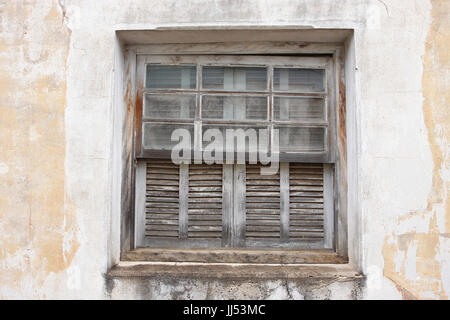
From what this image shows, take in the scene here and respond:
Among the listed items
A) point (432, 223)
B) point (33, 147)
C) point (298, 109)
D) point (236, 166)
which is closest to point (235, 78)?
point (298, 109)

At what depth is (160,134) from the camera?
333 cm

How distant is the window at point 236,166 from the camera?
131 inches

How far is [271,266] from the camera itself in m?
3.14

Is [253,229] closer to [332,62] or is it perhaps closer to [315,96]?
[315,96]

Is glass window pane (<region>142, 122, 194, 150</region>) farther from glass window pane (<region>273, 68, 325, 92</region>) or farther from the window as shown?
glass window pane (<region>273, 68, 325, 92</region>)

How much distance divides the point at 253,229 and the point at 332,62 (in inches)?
55.2

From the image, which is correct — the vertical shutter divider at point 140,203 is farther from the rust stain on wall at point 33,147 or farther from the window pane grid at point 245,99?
the rust stain on wall at point 33,147

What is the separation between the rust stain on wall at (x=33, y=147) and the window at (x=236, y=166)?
0.56 metres

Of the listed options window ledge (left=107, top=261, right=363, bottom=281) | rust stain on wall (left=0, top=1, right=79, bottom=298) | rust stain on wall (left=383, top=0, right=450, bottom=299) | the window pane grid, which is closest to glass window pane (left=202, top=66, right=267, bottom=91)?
the window pane grid

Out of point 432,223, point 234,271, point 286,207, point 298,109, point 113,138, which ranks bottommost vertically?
point 234,271

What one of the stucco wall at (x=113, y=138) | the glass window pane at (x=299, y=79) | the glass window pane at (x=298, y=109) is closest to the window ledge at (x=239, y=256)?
the stucco wall at (x=113, y=138)

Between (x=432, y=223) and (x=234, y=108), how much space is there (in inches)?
63.1

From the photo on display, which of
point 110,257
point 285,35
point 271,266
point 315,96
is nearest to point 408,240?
point 271,266

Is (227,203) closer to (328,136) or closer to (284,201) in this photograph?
(284,201)
